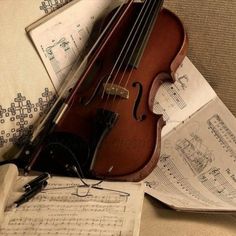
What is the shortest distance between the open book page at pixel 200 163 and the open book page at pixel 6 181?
0.35 metres

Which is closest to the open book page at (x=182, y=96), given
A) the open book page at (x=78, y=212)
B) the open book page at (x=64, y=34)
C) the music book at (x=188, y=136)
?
the music book at (x=188, y=136)

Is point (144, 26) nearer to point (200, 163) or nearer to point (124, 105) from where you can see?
point (124, 105)

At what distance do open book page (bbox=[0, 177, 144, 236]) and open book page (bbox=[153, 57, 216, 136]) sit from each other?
1.28 feet

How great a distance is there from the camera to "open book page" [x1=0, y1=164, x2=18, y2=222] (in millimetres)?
1004

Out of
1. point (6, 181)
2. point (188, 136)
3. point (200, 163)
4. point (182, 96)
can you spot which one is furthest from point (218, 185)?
point (6, 181)

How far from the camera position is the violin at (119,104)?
1.15m

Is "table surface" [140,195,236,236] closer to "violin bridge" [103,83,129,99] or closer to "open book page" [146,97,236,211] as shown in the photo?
"open book page" [146,97,236,211]

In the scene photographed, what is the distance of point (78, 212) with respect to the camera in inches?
38.6

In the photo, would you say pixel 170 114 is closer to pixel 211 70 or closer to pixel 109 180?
pixel 211 70

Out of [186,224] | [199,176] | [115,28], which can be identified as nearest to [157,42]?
[115,28]

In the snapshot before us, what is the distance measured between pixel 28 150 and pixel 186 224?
1.45 feet

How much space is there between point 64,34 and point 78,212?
577mm

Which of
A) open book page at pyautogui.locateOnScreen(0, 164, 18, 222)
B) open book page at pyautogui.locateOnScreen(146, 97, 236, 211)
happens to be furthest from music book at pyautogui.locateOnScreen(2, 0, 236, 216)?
open book page at pyautogui.locateOnScreen(0, 164, 18, 222)

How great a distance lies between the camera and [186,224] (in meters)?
1.07
